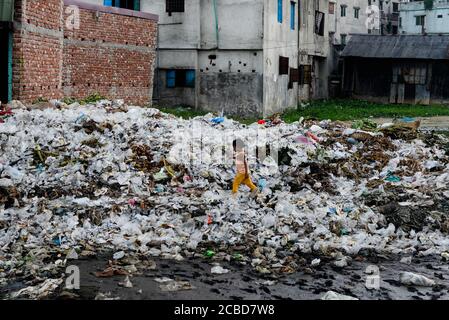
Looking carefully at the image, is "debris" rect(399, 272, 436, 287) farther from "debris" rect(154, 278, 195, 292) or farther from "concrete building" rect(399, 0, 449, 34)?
"concrete building" rect(399, 0, 449, 34)

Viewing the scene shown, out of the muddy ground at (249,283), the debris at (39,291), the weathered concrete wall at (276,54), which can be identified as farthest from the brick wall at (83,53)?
the debris at (39,291)

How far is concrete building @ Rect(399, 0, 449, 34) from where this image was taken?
36.8 metres

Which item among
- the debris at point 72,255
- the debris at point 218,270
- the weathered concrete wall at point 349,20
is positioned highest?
the weathered concrete wall at point 349,20

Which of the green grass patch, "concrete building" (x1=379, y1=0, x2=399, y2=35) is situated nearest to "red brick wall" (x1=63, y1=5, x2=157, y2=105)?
the green grass patch

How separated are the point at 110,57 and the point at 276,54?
6680 millimetres

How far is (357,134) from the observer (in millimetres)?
11336

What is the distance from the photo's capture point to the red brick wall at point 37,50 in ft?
39.3

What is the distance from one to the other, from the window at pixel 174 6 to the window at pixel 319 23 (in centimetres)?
827

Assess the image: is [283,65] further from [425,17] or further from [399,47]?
[425,17]

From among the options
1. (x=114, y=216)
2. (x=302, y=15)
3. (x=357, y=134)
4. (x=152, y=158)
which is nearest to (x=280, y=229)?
(x=114, y=216)

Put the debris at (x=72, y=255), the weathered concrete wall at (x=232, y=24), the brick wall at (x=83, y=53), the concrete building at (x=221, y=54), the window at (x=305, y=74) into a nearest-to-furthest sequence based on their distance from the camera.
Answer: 1. the debris at (x=72, y=255)
2. the brick wall at (x=83, y=53)
3. the weathered concrete wall at (x=232, y=24)
4. the concrete building at (x=221, y=54)
5. the window at (x=305, y=74)

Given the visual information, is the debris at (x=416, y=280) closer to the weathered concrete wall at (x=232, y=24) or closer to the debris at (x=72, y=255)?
the debris at (x=72, y=255)

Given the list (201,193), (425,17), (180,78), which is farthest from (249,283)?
(425,17)
